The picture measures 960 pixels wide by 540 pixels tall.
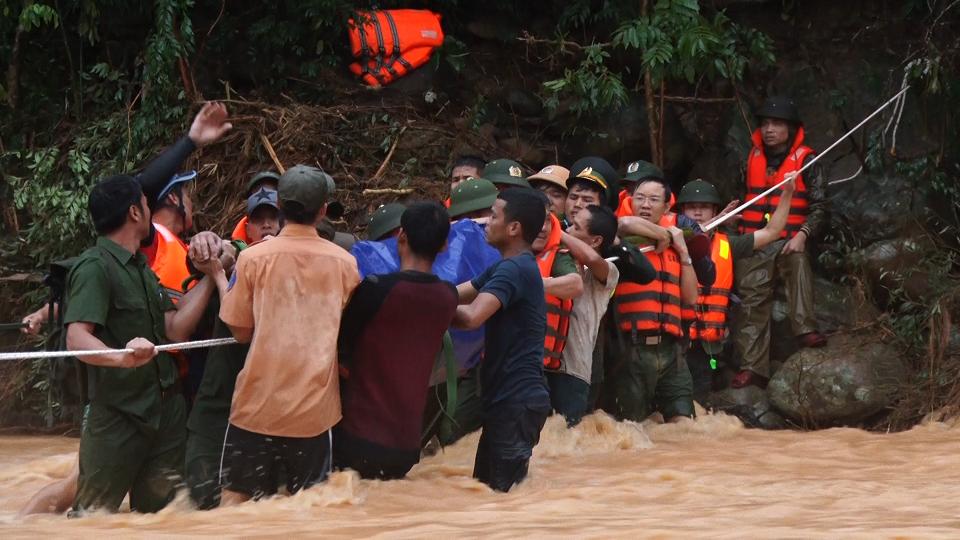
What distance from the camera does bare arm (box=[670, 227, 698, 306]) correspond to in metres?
8.66

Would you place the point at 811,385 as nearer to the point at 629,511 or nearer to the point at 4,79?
the point at 629,511

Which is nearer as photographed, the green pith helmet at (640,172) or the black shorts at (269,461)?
the black shorts at (269,461)

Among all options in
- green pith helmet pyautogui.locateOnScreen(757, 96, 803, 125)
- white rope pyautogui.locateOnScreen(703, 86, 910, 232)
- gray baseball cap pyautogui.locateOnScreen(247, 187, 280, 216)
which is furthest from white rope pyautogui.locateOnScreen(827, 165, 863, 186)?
gray baseball cap pyautogui.locateOnScreen(247, 187, 280, 216)

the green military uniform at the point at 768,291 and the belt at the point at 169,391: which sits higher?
the green military uniform at the point at 768,291

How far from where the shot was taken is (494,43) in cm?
1216

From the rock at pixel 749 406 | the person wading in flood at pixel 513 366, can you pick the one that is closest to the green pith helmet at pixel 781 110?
the rock at pixel 749 406

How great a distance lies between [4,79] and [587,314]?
5.92 m

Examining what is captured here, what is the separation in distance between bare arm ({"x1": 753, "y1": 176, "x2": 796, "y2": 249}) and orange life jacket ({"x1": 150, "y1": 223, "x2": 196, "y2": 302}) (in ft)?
17.0

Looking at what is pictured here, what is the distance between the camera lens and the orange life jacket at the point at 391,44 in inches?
436

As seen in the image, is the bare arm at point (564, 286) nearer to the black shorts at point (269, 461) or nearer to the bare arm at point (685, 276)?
the bare arm at point (685, 276)

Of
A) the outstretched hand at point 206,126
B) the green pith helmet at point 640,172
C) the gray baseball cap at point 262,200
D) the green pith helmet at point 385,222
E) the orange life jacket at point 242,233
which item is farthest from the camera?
the green pith helmet at point 640,172

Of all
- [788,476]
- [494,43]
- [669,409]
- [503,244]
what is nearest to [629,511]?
[503,244]

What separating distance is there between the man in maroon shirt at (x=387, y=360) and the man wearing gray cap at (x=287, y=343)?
19 cm

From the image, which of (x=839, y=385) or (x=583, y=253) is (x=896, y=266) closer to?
(x=839, y=385)
